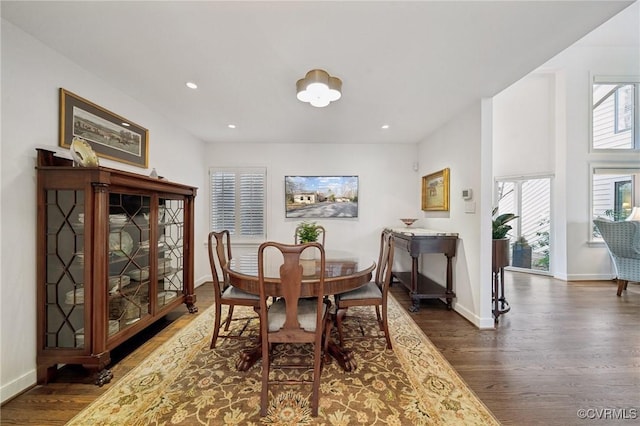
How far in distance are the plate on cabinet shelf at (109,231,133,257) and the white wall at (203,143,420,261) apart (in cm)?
227

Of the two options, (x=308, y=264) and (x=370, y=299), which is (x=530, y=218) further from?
(x=308, y=264)

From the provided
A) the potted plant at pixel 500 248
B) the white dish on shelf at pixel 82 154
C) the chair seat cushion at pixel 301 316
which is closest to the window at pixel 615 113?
the potted plant at pixel 500 248

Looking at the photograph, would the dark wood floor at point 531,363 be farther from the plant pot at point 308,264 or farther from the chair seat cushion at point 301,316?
the plant pot at point 308,264

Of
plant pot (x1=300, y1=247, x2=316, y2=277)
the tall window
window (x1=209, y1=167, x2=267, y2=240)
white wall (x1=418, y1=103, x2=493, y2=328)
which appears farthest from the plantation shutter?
the tall window

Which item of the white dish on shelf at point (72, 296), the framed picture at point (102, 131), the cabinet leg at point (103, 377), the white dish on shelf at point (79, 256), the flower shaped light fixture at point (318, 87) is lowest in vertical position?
the cabinet leg at point (103, 377)

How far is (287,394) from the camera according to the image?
157cm

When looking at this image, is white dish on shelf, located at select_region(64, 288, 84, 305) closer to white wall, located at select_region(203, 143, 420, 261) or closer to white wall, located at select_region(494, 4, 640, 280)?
white wall, located at select_region(203, 143, 420, 261)

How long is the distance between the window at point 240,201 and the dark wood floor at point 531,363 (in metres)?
1.33

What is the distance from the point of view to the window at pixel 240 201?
4.13 meters

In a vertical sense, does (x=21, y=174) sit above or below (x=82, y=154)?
below

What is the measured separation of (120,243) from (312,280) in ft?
5.27

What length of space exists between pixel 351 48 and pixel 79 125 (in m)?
2.26

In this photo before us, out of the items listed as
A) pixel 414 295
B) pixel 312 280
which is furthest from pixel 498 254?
pixel 312 280

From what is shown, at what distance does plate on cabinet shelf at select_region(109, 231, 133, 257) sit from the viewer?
1851mm
